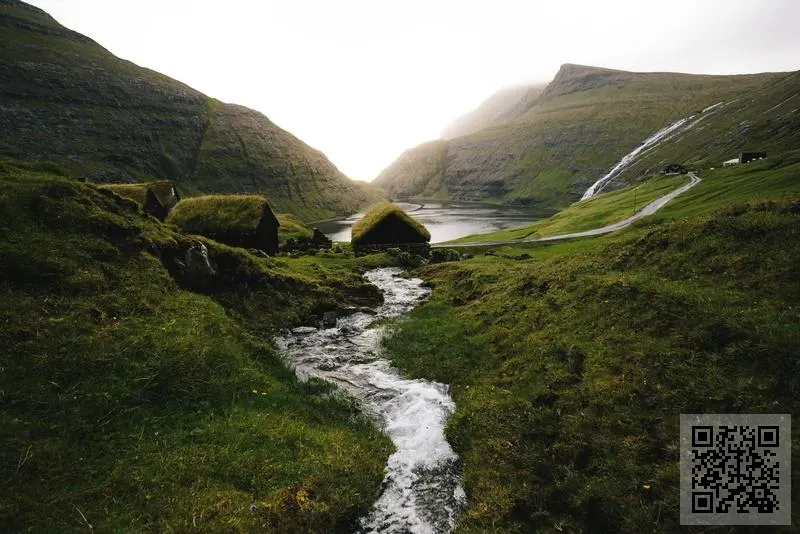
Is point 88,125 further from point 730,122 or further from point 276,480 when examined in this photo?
point 730,122

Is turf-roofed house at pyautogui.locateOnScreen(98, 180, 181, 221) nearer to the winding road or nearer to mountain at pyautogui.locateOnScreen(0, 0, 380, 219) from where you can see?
the winding road

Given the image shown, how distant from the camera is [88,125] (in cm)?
14288

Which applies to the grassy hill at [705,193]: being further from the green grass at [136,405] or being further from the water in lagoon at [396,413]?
the green grass at [136,405]

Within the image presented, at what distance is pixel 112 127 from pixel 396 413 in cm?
18377

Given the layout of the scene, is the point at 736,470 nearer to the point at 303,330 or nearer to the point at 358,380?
the point at 358,380

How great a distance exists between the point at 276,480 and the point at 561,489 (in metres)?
6.79

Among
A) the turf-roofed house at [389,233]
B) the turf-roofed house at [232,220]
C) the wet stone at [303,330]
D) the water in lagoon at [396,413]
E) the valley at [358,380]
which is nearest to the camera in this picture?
the valley at [358,380]

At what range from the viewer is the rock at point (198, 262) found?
1941cm

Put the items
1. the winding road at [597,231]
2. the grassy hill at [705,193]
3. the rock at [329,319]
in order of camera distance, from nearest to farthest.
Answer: the rock at [329,319] < the grassy hill at [705,193] < the winding road at [597,231]

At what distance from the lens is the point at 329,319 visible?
23.6 metres

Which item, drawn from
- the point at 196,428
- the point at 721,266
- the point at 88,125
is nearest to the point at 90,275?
the point at 196,428

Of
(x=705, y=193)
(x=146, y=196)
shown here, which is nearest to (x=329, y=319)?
(x=146, y=196)

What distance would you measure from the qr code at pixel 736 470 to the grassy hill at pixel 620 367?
0.69ft

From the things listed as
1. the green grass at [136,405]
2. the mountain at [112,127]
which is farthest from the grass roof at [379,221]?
the mountain at [112,127]
